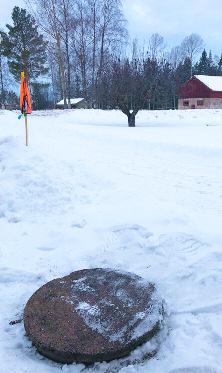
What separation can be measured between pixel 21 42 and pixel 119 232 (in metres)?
32.9

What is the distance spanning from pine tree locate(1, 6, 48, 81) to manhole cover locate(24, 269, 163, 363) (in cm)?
3152

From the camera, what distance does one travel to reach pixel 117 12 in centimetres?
2970

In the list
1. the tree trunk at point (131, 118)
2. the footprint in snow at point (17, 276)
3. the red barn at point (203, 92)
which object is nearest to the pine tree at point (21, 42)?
the red barn at point (203, 92)

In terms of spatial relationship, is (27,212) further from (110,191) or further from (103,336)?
(103,336)

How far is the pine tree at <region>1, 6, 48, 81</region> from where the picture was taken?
33.3 m

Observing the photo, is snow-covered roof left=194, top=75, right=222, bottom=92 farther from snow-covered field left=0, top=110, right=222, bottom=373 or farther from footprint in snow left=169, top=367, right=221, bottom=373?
footprint in snow left=169, top=367, right=221, bottom=373

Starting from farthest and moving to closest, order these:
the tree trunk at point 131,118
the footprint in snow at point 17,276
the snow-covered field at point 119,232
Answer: the tree trunk at point 131,118 → the footprint in snow at point 17,276 → the snow-covered field at point 119,232

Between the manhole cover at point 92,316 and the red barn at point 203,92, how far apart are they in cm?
3715

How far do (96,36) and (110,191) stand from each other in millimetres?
27322

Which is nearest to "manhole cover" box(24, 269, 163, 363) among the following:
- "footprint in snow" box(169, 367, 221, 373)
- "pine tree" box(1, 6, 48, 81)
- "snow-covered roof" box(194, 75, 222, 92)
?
"footprint in snow" box(169, 367, 221, 373)

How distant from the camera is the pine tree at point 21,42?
109 ft

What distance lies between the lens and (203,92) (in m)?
39.9

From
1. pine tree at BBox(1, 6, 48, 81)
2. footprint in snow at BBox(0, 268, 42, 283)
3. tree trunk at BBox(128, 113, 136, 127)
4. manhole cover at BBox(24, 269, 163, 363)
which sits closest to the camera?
manhole cover at BBox(24, 269, 163, 363)

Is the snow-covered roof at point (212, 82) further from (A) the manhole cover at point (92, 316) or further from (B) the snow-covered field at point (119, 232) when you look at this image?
(A) the manhole cover at point (92, 316)
